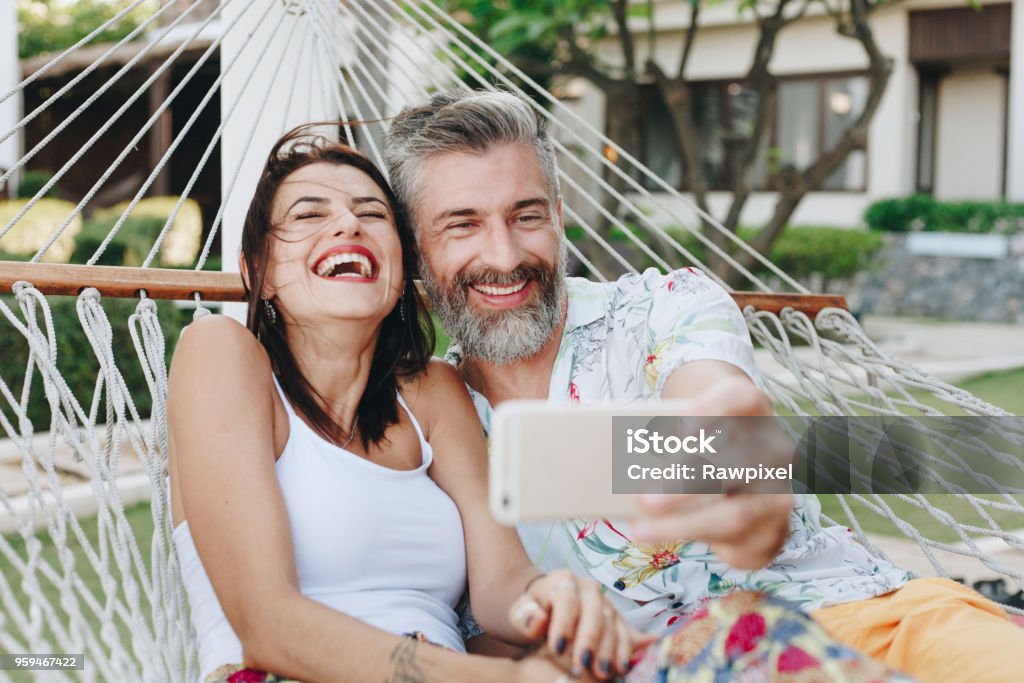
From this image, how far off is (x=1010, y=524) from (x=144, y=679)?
283 centimetres

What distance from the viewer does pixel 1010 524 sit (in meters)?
3.36

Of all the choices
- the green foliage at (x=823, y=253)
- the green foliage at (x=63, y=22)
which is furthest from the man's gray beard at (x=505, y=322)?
the green foliage at (x=63, y=22)

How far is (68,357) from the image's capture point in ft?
14.9

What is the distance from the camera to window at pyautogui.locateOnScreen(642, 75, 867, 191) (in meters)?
10.6

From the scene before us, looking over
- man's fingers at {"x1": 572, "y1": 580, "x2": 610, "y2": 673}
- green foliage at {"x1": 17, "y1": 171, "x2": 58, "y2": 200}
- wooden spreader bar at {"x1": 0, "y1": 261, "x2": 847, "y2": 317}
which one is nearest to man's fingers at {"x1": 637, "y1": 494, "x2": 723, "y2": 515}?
man's fingers at {"x1": 572, "y1": 580, "x2": 610, "y2": 673}

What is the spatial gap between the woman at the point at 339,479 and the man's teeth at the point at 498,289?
0.10m

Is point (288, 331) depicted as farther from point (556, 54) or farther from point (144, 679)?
point (556, 54)

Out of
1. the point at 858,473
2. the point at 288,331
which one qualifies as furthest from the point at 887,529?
the point at 288,331

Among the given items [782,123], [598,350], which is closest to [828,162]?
[598,350]

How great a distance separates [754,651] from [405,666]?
38 cm

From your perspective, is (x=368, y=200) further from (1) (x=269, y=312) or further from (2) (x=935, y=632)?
(2) (x=935, y=632)

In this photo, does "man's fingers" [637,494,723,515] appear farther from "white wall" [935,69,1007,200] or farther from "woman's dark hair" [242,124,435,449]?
"white wall" [935,69,1007,200]

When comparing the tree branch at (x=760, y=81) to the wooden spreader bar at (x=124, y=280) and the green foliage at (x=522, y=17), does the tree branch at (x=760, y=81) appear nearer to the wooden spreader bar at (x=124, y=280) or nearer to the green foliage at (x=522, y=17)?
the green foliage at (x=522, y=17)

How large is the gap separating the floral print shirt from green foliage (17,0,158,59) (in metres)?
14.4
